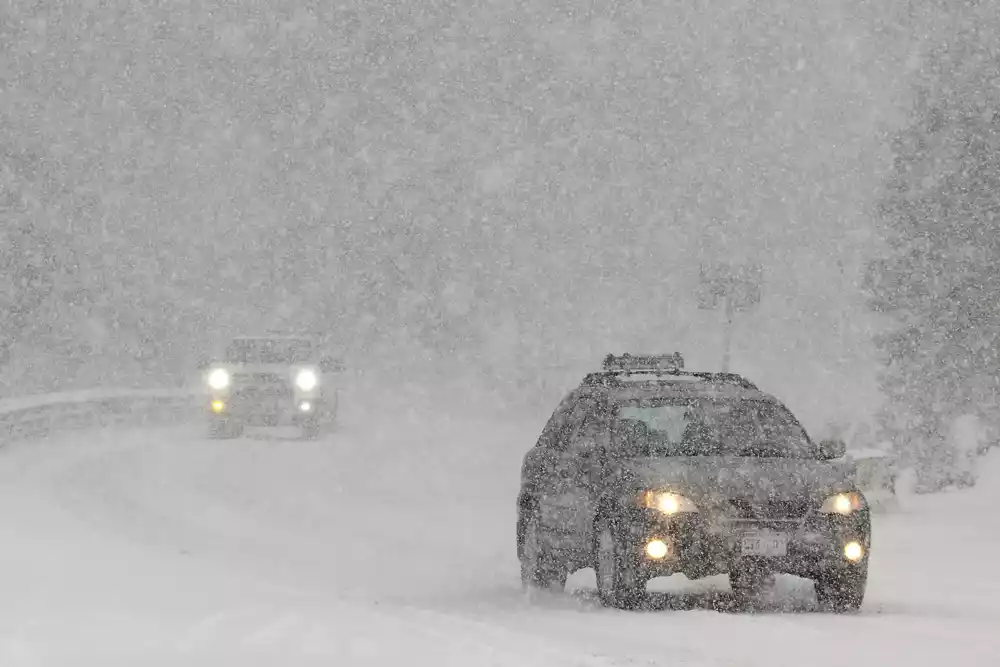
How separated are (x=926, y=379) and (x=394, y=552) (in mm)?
12346

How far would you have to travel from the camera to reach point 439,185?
4166 inches

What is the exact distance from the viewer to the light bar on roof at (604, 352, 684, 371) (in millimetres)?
12820

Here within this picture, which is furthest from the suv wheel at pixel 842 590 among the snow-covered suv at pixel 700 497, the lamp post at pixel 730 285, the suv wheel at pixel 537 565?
the lamp post at pixel 730 285

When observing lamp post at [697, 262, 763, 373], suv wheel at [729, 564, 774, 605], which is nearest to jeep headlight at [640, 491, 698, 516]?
suv wheel at [729, 564, 774, 605]

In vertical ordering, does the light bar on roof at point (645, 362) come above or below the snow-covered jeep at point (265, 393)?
below

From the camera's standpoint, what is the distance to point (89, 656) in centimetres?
878

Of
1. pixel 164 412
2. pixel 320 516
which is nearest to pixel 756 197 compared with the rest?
pixel 164 412

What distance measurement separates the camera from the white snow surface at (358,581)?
9.26 meters

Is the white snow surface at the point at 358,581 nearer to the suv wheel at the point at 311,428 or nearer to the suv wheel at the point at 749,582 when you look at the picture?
the suv wheel at the point at 749,582

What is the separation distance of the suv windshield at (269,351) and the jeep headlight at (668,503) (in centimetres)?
2060

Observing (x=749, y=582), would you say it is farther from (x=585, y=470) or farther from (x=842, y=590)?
(x=585, y=470)

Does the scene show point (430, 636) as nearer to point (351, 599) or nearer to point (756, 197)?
point (351, 599)

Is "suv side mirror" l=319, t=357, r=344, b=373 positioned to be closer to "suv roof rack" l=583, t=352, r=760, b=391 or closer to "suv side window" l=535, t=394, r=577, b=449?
"suv side window" l=535, t=394, r=577, b=449

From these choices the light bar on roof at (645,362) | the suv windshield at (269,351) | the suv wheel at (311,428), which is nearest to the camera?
the light bar on roof at (645,362)
